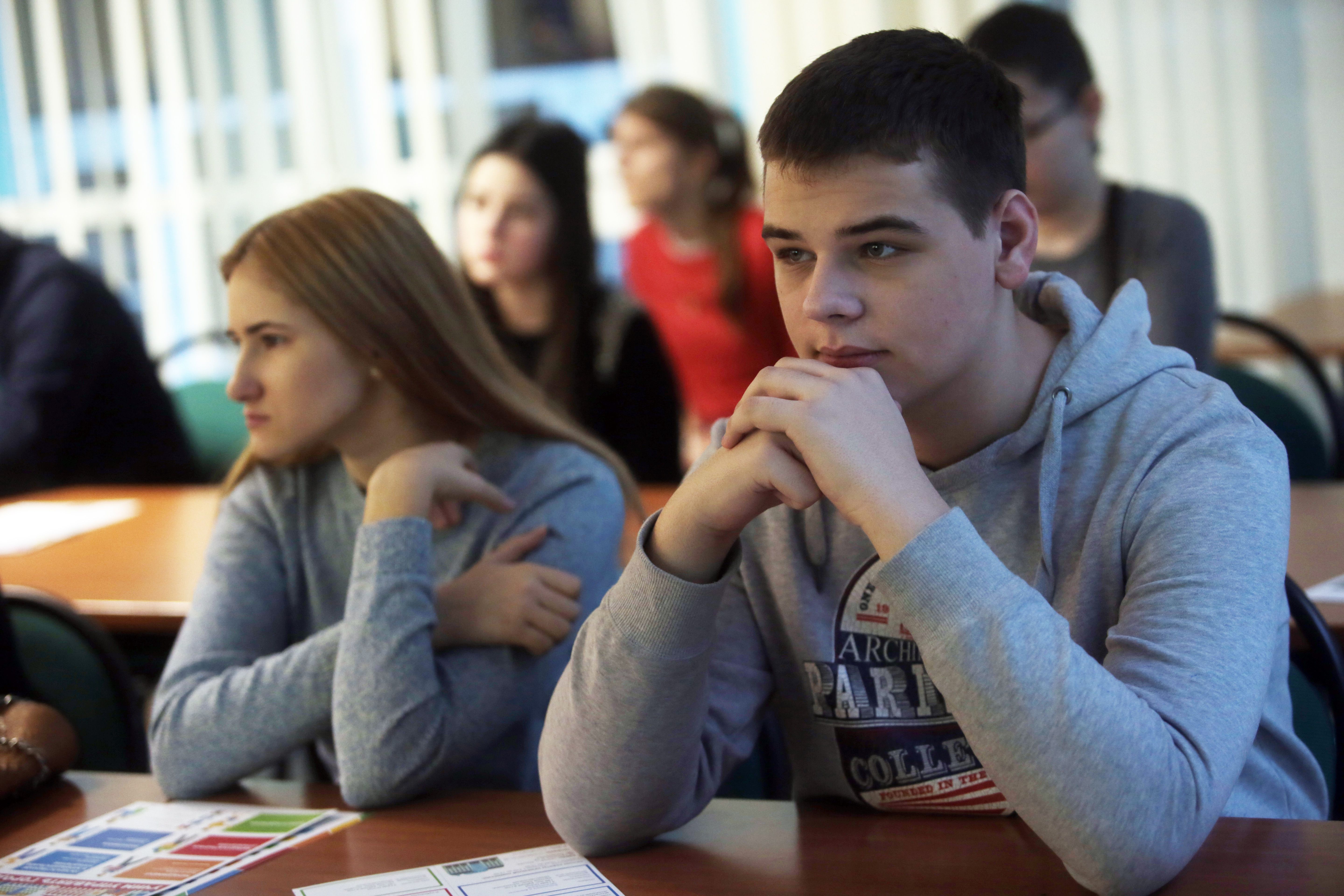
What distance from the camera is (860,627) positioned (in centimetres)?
114

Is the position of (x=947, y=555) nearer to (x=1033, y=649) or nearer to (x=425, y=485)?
(x=1033, y=649)

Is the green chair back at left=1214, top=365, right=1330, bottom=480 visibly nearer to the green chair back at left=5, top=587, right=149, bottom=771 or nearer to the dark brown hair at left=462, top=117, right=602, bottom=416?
the dark brown hair at left=462, top=117, right=602, bottom=416

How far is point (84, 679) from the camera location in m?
1.73

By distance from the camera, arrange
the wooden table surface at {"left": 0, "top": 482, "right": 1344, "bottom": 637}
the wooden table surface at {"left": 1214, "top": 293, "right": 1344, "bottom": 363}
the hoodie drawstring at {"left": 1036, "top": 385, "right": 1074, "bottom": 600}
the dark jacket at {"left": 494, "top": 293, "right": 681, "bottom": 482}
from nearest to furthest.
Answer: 1. the hoodie drawstring at {"left": 1036, "top": 385, "right": 1074, "bottom": 600}
2. the wooden table surface at {"left": 0, "top": 482, "right": 1344, "bottom": 637}
3. the dark jacket at {"left": 494, "top": 293, "right": 681, "bottom": 482}
4. the wooden table surface at {"left": 1214, "top": 293, "right": 1344, "bottom": 363}

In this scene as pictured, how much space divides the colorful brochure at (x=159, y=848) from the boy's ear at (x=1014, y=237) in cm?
75

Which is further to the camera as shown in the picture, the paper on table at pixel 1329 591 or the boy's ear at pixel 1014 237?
the paper on table at pixel 1329 591

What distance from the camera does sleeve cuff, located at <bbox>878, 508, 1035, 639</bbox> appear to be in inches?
34.1

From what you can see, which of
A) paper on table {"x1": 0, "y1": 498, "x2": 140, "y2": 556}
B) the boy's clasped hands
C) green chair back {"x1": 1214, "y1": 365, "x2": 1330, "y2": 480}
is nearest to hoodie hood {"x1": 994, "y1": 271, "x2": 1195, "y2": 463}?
the boy's clasped hands

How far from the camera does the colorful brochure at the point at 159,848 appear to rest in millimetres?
1016

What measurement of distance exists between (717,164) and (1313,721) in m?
2.44

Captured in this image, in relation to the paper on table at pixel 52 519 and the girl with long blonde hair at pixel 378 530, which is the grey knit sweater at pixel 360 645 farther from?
the paper on table at pixel 52 519

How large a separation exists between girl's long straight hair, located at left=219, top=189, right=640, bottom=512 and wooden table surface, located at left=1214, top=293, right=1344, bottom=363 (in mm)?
2679

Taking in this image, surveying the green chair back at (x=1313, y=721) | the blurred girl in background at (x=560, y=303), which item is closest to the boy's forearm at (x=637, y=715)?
the green chair back at (x=1313, y=721)

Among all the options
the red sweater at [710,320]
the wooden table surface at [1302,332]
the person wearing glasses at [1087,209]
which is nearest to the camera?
the person wearing glasses at [1087,209]
